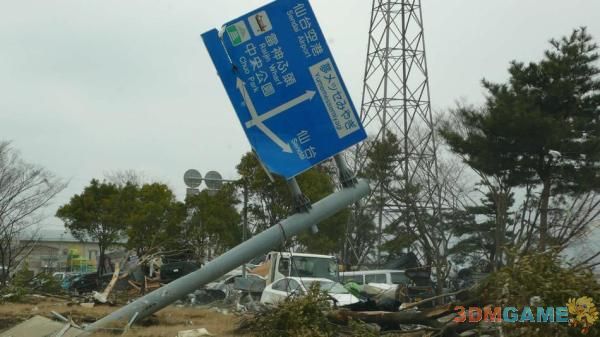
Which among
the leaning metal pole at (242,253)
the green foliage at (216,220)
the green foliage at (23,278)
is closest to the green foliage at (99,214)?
the green foliage at (216,220)

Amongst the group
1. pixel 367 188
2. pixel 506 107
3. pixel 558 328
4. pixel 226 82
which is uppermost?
pixel 506 107

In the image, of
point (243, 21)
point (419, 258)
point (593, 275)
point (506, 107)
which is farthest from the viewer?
point (419, 258)

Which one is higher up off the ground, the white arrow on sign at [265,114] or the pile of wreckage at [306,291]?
the white arrow on sign at [265,114]

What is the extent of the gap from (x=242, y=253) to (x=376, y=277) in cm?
1591

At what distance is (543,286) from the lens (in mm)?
6746

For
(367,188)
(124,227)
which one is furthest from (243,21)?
(124,227)

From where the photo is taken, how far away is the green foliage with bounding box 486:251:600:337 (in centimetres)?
667

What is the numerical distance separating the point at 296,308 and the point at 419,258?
844 inches

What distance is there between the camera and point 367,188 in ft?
29.1

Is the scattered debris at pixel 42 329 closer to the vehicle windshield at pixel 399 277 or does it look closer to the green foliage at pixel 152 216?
the vehicle windshield at pixel 399 277

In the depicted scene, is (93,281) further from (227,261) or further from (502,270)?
(502,270)

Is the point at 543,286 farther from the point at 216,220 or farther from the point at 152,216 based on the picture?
the point at 152,216

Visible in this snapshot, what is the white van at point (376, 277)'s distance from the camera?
76.6 ft

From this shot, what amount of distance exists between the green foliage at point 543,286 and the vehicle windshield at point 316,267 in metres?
14.8
